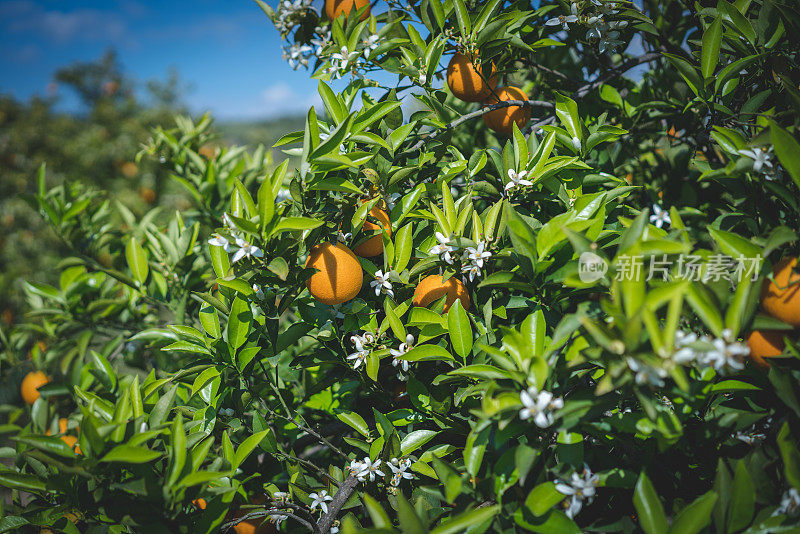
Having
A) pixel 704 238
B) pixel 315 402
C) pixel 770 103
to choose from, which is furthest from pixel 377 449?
pixel 770 103

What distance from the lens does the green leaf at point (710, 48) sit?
106 centimetres

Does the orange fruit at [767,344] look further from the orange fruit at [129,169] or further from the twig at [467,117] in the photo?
the orange fruit at [129,169]

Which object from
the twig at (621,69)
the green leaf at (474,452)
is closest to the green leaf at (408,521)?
the green leaf at (474,452)

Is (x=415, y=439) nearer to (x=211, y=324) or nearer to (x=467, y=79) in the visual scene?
(x=211, y=324)

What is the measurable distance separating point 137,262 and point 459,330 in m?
1.36

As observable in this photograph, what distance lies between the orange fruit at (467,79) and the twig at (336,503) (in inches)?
46.2

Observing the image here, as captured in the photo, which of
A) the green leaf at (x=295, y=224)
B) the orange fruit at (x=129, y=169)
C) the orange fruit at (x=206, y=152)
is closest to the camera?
the green leaf at (x=295, y=224)

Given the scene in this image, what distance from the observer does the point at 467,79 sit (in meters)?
1.30

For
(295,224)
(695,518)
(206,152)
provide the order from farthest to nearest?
(206,152) < (295,224) < (695,518)

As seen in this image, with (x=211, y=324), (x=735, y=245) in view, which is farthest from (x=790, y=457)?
(x=211, y=324)

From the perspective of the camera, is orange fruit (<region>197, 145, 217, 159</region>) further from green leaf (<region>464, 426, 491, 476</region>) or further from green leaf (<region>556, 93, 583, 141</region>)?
green leaf (<region>464, 426, 491, 476</region>)

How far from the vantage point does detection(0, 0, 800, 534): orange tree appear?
779 millimetres

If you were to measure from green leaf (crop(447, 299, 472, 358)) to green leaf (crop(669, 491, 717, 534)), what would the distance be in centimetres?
48

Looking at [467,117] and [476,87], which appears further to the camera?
[476,87]
